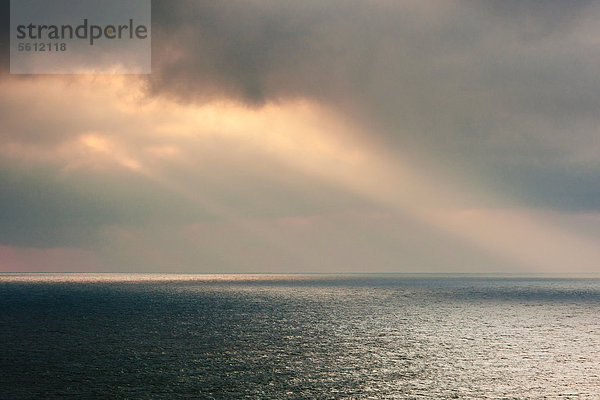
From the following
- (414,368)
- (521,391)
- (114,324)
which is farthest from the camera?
(114,324)

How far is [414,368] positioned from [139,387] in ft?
48.2

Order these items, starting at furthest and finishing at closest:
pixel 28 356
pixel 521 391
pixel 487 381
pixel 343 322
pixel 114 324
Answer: pixel 343 322, pixel 114 324, pixel 28 356, pixel 487 381, pixel 521 391

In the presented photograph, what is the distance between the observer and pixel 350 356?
3366cm

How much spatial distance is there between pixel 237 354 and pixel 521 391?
55.3 ft

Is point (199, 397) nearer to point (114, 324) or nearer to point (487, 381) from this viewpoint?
point (487, 381)

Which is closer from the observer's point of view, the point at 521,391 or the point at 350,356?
the point at 521,391

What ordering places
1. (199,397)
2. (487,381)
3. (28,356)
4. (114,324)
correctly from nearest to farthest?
(199,397), (487,381), (28,356), (114,324)

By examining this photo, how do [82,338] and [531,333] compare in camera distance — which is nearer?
[82,338]

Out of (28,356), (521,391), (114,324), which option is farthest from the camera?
(114,324)

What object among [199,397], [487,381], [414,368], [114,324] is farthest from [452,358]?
[114,324]

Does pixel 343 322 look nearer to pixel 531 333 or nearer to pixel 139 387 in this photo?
pixel 531 333

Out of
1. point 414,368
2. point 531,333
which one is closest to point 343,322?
point 531,333

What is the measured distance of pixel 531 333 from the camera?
4694cm

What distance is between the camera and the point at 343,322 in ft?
185
